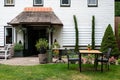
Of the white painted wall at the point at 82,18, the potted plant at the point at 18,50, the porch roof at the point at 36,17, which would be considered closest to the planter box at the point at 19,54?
the potted plant at the point at 18,50

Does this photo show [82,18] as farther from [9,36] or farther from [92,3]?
[9,36]

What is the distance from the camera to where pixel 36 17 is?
66.8 ft

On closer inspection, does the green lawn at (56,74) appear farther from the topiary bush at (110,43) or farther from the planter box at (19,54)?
the planter box at (19,54)

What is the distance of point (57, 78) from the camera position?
10.6 meters

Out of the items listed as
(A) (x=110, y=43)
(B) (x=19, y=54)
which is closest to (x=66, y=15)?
(A) (x=110, y=43)

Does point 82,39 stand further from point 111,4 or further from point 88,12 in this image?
point 111,4

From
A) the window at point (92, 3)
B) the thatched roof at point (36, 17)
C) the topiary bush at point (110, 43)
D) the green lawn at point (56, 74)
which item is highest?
the window at point (92, 3)

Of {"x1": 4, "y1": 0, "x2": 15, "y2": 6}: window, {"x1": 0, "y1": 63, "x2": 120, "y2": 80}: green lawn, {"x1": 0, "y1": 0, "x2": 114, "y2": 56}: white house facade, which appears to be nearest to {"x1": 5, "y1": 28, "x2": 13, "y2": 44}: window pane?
{"x1": 0, "y1": 0, "x2": 114, "y2": 56}: white house facade

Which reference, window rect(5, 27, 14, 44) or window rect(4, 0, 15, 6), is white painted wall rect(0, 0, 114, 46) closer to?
window rect(4, 0, 15, 6)

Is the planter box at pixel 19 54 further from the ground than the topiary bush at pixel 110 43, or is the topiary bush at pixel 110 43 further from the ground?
the topiary bush at pixel 110 43

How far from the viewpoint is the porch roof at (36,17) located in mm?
19562

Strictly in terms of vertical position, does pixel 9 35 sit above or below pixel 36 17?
below

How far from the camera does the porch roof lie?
1956 cm

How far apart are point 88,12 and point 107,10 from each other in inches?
57.4
